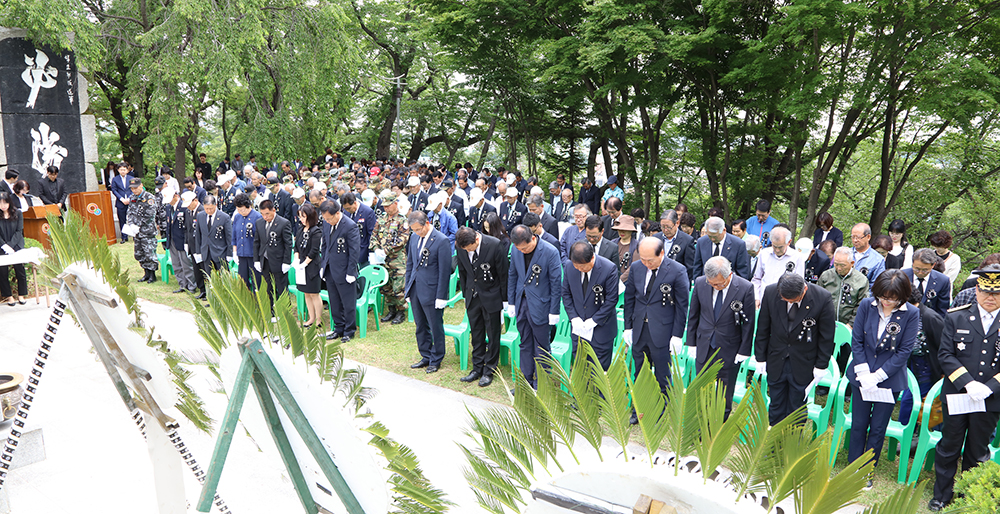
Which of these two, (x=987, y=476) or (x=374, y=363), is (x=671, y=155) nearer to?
(x=374, y=363)

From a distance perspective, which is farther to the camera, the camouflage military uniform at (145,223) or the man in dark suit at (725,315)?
the camouflage military uniform at (145,223)

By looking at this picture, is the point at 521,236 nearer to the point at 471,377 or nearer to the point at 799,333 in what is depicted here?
the point at 471,377

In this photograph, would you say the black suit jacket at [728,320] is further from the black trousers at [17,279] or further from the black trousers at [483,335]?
the black trousers at [17,279]

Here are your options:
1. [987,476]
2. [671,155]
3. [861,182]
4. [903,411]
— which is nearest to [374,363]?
[903,411]

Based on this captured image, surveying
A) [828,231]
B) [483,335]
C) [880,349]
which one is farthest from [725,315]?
[828,231]

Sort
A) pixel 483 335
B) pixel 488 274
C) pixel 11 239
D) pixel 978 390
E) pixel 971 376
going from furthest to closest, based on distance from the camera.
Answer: pixel 11 239
pixel 483 335
pixel 488 274
pixel 971 376
pixel 978 390

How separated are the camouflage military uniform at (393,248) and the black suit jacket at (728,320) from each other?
4444 mm

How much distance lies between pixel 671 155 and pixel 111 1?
1685 centimetres

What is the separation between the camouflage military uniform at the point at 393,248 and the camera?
8594mm

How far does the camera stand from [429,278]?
698 centimetres

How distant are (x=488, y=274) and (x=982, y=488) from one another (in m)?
4.43

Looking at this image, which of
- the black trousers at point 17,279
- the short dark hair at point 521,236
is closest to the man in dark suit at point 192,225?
the black trousers at point 17,279

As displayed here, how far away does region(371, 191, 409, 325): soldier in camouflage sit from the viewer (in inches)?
338

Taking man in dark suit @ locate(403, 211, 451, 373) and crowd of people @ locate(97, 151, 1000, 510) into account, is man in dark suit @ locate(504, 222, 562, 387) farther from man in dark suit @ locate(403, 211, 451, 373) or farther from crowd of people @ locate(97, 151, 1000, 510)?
man in dark suit @ locate(403, 211, 451, 373)
